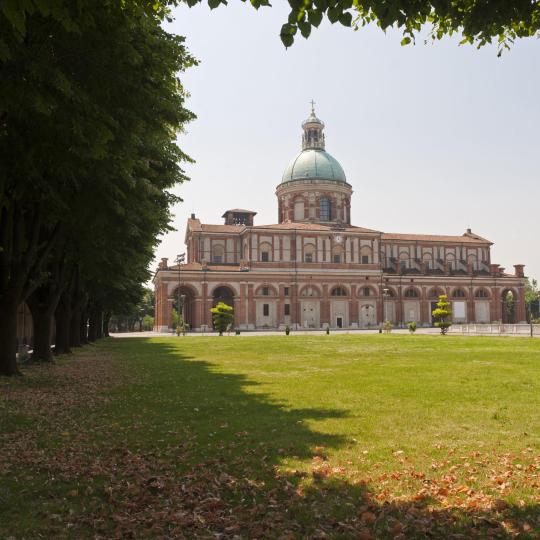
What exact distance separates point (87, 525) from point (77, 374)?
14.0 m

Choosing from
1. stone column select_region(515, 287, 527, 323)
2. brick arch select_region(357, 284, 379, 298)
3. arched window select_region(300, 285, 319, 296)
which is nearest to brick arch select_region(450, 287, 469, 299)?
stone column select_region(515, 287, 527, 323)

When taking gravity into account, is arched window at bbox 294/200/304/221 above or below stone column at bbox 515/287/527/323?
above

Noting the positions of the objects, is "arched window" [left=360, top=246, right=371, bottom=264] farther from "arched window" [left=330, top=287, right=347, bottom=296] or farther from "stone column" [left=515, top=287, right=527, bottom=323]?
"stone column" [left=515, top=287, right=527, bottom=323]

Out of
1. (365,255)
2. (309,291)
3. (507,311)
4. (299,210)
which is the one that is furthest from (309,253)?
(507,311)

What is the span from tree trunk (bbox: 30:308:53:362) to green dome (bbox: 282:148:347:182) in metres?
64.1

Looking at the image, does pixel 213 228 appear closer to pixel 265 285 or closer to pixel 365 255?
pixel 265 285

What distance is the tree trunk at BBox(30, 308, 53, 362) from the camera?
21859 millimetres

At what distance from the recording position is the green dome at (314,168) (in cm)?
8344

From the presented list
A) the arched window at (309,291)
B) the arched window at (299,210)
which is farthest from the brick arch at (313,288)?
the arched window at (299,210)

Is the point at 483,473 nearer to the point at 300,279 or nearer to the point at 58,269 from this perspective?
the point at 58,269

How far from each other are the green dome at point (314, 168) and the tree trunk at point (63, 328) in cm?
5937

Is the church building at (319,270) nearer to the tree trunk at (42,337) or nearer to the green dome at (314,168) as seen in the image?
the green dome at (314,168)

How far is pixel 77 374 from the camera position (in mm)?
18297

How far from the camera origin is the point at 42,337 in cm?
2195
